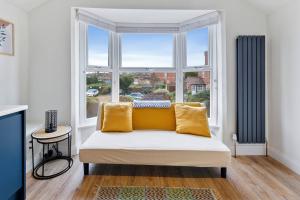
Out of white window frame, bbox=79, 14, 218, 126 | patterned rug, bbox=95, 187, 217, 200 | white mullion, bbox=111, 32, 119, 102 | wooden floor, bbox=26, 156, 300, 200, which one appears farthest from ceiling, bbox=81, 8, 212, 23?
patterned rug, bbox=95, 187, 217, 200

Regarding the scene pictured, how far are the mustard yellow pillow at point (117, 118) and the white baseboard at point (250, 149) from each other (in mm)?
1735

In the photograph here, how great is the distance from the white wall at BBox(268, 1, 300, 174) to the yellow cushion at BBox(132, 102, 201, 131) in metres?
1.14

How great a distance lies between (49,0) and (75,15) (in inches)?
17.7

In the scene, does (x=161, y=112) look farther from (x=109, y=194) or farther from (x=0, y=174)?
(x=0, y=174)

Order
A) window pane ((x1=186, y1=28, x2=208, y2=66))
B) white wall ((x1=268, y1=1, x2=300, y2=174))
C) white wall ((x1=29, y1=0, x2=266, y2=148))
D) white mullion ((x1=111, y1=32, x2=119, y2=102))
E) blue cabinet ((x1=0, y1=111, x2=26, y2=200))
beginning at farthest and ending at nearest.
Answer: white mullion ((x1=111, y1=32, x2=119, y2=102)) < window pane ((x1=186, y1=28, x2=208, y2=66)) < white wall ((x1=29, y1=0, x2=266, y2=148)) < white wall ((x1=268, y1=1, x2=300, y2=174)) < blue cabinet ((x1=0, y1=111, x2=26, y2=200))

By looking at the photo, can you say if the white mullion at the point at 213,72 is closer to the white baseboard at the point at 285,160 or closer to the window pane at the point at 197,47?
the window pane at the point at 197,47

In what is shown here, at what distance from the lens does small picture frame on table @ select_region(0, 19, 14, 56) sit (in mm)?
2461

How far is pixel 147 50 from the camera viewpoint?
3633 mm

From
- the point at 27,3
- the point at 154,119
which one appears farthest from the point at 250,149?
the point at 27,3

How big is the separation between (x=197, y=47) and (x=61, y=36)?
7.22ft

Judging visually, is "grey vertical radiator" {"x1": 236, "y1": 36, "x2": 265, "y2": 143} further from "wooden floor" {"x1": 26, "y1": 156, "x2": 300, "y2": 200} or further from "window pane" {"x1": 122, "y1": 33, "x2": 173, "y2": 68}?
"window pane" {"x1": 122, "y1": 33, "x2": 173, "y2": 68}

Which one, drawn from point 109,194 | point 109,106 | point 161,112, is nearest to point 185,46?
point 161,112

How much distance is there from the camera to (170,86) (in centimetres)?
367

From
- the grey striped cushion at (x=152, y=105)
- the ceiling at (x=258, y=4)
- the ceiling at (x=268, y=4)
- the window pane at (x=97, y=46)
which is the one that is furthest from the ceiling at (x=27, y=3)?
the ceiling at (x=268, y=4)
